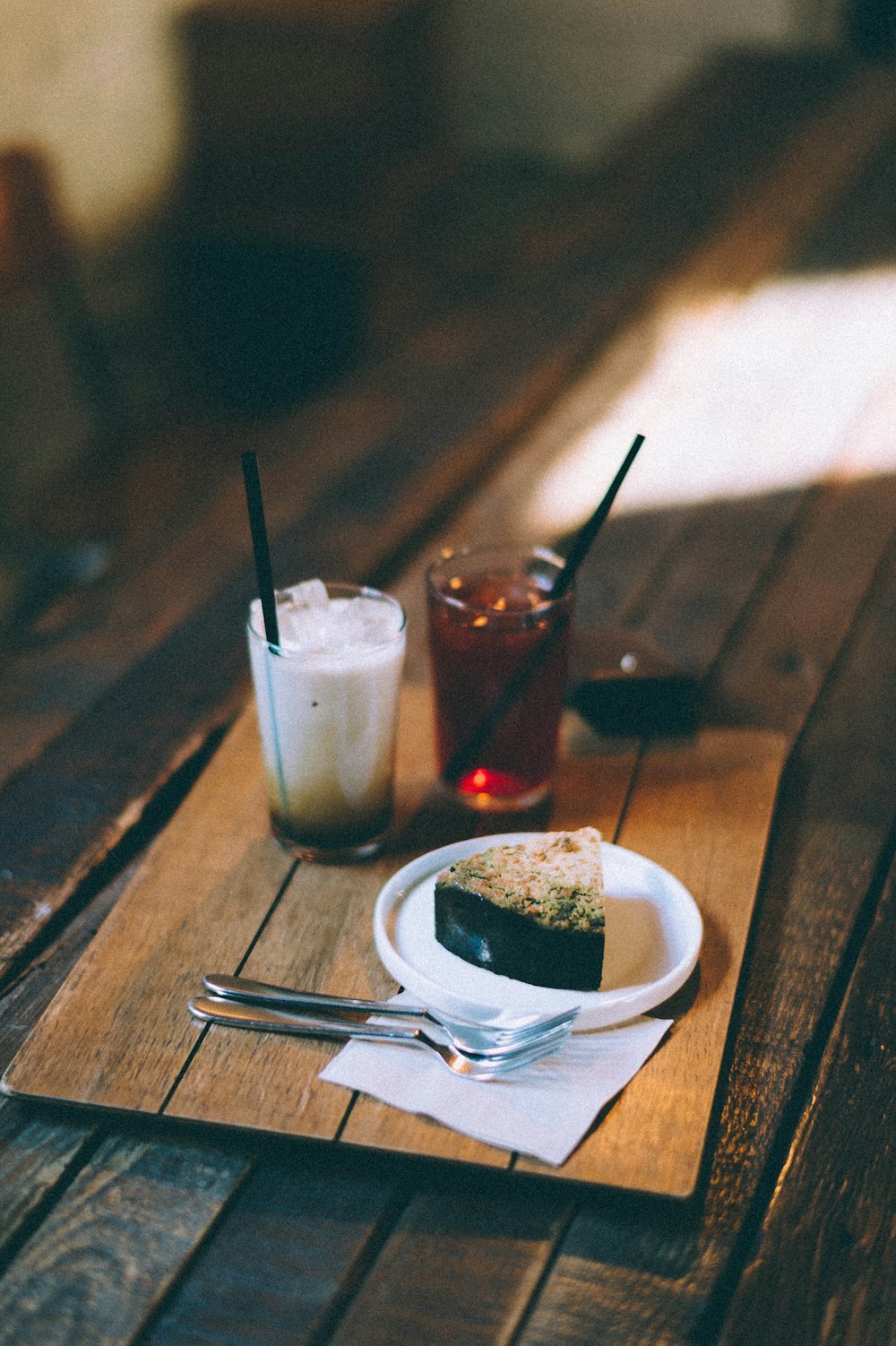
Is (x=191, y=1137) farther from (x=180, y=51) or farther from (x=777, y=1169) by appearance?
(x=180, y=51)

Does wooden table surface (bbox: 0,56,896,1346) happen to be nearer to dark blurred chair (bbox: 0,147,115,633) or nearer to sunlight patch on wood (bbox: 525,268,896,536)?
sunlight patch on wood (bbox: 525,268,896,536)

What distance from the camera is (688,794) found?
3.43 feet

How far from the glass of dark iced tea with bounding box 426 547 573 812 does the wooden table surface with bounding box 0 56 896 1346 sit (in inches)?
8.4

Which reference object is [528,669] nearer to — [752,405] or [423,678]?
[423,678]

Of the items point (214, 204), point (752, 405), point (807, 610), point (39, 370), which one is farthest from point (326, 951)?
point (214, 204)

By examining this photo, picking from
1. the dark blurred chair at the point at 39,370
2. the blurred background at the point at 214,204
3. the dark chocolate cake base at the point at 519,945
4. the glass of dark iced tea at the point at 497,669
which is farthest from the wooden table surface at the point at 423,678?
the blurred background at the point at 214,204

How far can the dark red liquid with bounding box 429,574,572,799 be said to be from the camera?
3.28ft

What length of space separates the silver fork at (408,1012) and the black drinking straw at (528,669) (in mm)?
278

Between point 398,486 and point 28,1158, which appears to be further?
point 398,486

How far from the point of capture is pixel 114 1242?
0.68 meters

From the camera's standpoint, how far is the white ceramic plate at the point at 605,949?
795 millimetres

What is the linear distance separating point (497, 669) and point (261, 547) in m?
0.23

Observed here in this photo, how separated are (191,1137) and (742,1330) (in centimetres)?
32

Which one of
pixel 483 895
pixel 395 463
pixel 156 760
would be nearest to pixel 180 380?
pixel 395 463
